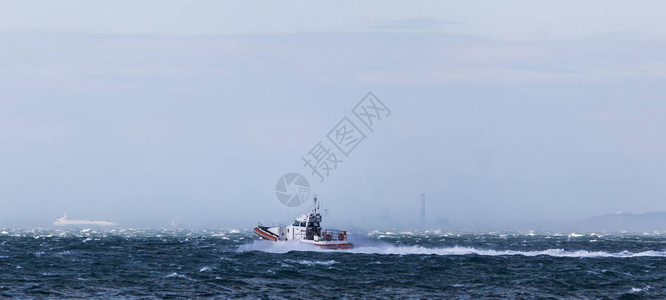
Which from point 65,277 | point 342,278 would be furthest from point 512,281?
point 65,277

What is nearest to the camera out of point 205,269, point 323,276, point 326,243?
point 323,276

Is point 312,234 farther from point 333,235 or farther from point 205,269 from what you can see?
point 205,269

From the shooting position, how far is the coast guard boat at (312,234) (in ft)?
341

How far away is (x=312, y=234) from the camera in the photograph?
105 meters

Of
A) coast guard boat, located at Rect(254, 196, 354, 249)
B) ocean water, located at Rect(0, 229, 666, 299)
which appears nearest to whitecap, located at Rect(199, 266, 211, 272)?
ocean water, located at Rect(0, 229, 666, 299)

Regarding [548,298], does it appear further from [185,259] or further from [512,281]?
[185,259]

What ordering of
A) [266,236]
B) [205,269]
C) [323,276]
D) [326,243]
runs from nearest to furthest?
1. [323,276]
2. [205,269]
3. [326,243]
4. [266,236]

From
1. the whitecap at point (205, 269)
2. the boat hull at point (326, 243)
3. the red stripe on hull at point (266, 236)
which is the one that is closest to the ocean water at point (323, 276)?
the whitecap at point (205, 269)

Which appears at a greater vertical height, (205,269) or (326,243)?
(326,243)

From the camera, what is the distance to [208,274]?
69500 millimetres

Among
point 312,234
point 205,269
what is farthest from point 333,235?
point 205,269

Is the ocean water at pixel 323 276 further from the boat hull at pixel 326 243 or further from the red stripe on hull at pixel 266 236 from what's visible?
the red stripe on hull at pixel 266 236

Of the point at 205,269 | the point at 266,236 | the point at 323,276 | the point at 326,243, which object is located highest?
the point at 266,236

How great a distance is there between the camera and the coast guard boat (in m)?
104
